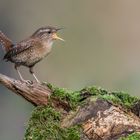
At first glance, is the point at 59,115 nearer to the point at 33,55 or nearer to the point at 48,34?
the point at 33,55

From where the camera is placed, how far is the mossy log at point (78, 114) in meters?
9.19

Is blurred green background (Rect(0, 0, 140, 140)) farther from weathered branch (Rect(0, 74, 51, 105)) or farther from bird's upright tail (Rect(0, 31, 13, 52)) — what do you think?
weathered branch (Rect(0, 74, 51, 105))

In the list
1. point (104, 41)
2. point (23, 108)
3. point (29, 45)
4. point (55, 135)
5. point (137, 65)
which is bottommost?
point (55, 135)

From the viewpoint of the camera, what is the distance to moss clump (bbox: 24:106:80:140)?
30.2ft

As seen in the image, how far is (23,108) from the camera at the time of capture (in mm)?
25219

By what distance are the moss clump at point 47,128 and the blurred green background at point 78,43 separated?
13639 millimetres

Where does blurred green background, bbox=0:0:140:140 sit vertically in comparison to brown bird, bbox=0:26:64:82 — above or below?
above

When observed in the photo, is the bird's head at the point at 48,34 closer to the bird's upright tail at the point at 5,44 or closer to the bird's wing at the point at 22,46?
the bird's wing at the point at 22,46

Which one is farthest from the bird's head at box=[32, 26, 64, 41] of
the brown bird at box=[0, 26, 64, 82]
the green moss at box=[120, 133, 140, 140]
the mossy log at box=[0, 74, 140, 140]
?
the green moss at box=[120, 133, 140, 140]

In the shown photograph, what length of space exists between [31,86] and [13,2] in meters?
27.0

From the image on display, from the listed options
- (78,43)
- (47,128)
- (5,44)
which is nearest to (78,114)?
(47,128)

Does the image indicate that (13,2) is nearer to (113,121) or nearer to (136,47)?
(136,47)

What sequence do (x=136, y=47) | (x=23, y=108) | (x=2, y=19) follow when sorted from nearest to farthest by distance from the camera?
(x=23, y=108)
(x=136, y=47)
(x=2, y=19)

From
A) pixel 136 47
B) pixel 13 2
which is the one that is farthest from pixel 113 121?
pixel 13 2
